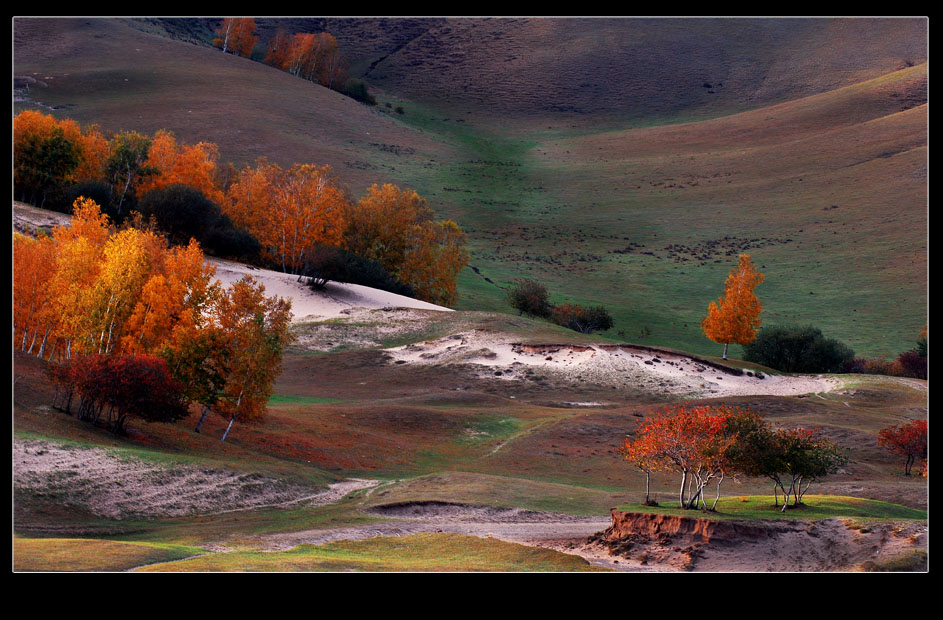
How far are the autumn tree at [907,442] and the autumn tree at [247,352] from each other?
29590 mm

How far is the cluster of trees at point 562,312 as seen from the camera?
292 feet

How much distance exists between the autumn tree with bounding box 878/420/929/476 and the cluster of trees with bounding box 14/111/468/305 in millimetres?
53829

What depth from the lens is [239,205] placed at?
94.1 m

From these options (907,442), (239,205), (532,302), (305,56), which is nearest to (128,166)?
(239,205)

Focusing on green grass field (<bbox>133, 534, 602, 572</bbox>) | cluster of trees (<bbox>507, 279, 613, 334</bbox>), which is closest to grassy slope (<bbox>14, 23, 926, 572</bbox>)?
green grass field (<bbox>133, 534, 602, 572</bbox>)

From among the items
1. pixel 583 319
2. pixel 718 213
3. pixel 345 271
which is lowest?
pixel 583 319

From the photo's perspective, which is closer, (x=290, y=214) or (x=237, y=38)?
(x=290, y=214)

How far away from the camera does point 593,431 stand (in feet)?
156

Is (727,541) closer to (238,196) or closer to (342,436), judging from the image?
(342,436)

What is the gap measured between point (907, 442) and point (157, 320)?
36.4 meters

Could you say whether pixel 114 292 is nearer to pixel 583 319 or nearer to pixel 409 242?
pixel 409 242

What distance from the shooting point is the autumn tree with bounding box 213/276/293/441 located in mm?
38938

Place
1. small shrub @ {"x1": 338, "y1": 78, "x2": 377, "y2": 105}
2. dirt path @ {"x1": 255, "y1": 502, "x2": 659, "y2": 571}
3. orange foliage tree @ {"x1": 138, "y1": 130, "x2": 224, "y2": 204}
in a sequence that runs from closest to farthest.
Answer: dirt path @ {"x1": 255, "y1": 502, "x2": 659, "y2": 571} → orange foliage tree @ {"x1": 138, "y1": 130, "x2": 224, "y2": 204} → small shrub @ {"x1": 338, "y1": 78, "x2": 377, "y2": 105}

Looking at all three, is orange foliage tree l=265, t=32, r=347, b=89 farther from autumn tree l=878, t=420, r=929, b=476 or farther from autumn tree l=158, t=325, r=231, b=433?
autumn tree l=878, t=420, r=929, b=476
